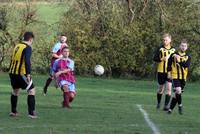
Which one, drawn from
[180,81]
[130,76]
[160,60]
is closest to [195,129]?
[180,81]

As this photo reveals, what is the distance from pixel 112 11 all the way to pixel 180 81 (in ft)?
58.1

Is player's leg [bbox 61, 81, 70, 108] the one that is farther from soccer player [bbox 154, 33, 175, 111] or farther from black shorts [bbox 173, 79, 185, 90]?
black shorts [bbox 173, 79, 185, 90]

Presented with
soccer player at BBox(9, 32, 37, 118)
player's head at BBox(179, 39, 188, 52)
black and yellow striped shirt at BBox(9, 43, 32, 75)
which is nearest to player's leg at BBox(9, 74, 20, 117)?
soccer player at BBox(9, 32, 37, 118)

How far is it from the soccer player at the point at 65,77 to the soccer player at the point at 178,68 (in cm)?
257

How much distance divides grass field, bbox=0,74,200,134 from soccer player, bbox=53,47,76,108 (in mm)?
331

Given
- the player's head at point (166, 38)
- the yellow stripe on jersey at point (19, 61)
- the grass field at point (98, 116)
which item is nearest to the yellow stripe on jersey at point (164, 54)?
the player's head at point (166, 38)

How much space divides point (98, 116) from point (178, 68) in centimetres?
241

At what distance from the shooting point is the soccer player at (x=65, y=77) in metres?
16.0

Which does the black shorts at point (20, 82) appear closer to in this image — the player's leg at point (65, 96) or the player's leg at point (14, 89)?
the player's leg at point (14, 89)

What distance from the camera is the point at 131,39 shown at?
31984mm

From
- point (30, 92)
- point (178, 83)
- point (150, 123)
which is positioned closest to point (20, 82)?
point (30, 92)

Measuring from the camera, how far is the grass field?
11875 mm

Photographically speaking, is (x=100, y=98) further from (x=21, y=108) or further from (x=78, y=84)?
(x=78, y=84)

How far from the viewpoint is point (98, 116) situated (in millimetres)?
14234
